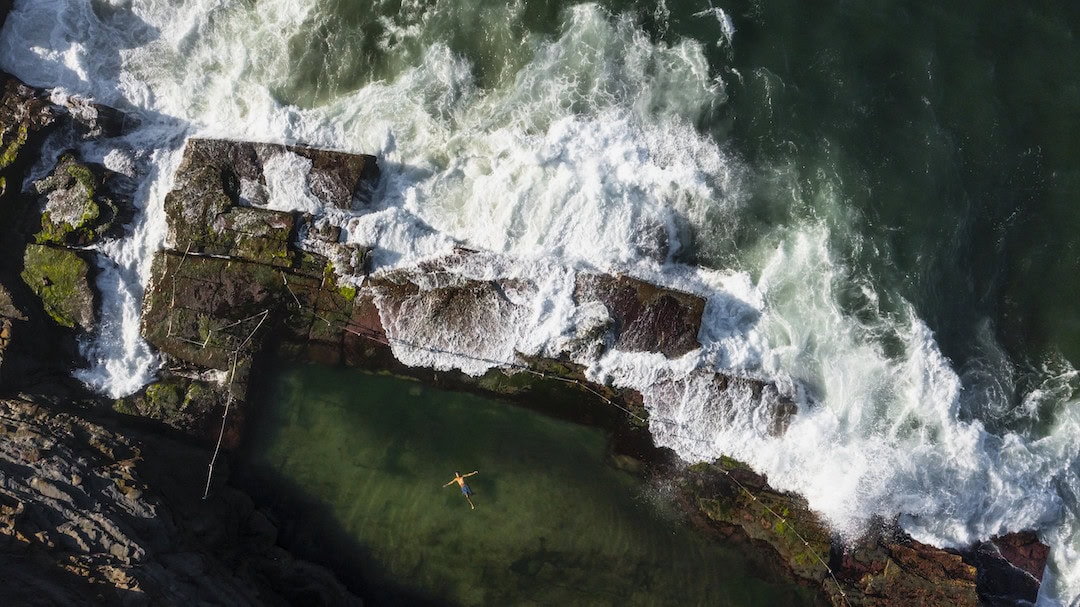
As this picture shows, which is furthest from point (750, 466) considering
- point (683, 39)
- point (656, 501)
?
point (683, 39)

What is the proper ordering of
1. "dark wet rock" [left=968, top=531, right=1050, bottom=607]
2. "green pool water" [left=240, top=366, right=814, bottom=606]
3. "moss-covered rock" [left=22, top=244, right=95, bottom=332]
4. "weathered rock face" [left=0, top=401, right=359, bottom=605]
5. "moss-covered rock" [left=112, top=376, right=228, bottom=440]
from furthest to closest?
1. "moss-covered rock" [left=22, top=244, right=95, bottom=332]
2. "moss-covered rock" [left=112, top=376, right=228, bottom=440]
3. "dark wet rock" [left=968, top=531, right=1050, bottom=607]
4. "green pool water" [left=240, top=366, right=814, bottom=606]
5. "weathered rock face" [left=0, top=401, right=359, bottom=605]

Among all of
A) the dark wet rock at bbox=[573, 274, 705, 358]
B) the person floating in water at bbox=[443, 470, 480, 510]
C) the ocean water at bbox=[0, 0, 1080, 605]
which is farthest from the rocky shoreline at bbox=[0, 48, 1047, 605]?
the person floating in water at bbox=[443, 470, 480, 510]

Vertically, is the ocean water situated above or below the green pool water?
above

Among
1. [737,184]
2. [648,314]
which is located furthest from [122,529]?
[737,184]

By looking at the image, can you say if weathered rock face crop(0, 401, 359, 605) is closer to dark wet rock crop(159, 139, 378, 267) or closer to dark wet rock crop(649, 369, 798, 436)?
dark wet rock crop(159, 139, 378, 267)

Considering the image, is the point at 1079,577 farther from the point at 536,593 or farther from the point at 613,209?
the point at 613,209
